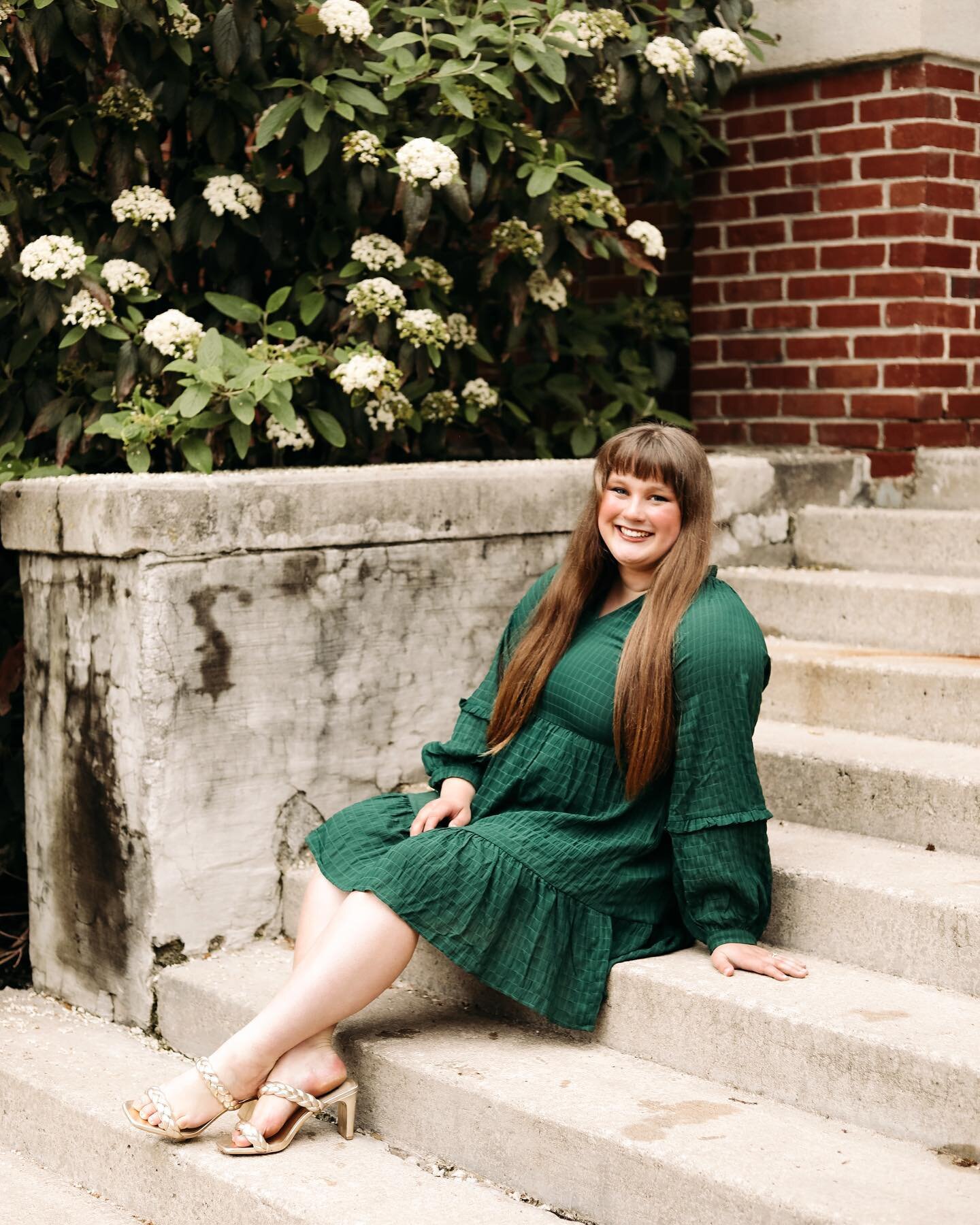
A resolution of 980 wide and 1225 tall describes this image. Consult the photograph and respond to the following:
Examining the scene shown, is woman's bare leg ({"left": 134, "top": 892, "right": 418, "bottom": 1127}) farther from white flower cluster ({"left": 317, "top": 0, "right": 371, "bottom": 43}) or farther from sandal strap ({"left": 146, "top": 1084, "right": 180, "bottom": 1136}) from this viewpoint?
white flower cluster ({"left": 317, "top": 0, "right": 371, "bottom": 43})

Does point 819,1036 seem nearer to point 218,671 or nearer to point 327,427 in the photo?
point 218,671

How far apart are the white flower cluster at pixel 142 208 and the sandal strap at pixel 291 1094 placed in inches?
84.1

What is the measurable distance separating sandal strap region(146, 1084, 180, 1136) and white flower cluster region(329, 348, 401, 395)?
5.42ft

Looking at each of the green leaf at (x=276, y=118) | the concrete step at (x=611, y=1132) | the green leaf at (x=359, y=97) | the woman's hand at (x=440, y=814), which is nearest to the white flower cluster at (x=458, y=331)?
the green leaf at (x=359, y=97)

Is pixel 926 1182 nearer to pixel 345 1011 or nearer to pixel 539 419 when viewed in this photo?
pixel 345 1011

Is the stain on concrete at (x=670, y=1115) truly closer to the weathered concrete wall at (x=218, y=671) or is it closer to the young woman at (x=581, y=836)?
the young woman at (x=581, y=836)

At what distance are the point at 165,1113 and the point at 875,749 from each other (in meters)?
1.66

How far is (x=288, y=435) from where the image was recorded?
368cm

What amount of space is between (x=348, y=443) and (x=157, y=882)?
138 cm

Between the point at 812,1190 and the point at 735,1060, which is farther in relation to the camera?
the point at 735,1060

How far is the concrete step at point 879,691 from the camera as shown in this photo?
135 inches

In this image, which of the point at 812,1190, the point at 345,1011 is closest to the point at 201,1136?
the point at 345,1011

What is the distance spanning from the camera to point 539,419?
4926 mm

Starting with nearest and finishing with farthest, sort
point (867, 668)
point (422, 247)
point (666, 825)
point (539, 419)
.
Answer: point (666, 825)
point (867, 668)
point (422, 247)
point (539, 419)
